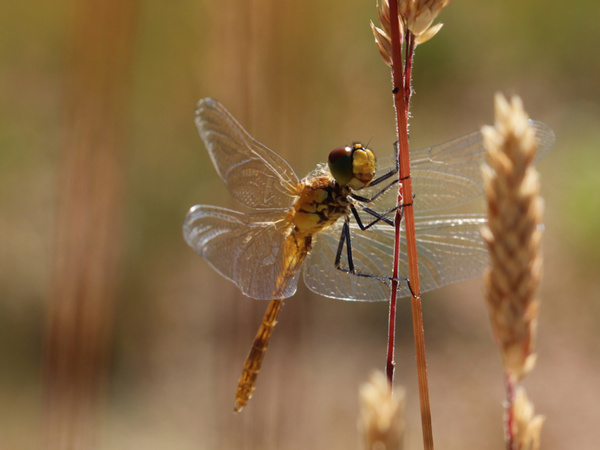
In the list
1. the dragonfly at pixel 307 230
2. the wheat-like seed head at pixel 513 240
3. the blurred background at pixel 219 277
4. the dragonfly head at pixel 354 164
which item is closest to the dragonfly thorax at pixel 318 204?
the dragonfly at pixel 307 230

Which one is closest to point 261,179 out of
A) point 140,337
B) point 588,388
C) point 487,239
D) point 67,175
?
point 487,239

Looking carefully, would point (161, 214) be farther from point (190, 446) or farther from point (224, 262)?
point (224, 262)

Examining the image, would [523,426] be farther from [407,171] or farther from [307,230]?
[307,230]

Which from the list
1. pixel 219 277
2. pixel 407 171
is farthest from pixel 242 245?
pixel 219 277

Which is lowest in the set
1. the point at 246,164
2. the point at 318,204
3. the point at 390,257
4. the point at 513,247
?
the point at 513,247

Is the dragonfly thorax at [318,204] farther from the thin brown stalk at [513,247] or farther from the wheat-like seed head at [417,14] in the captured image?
the thin brown stalk at [513,247]
